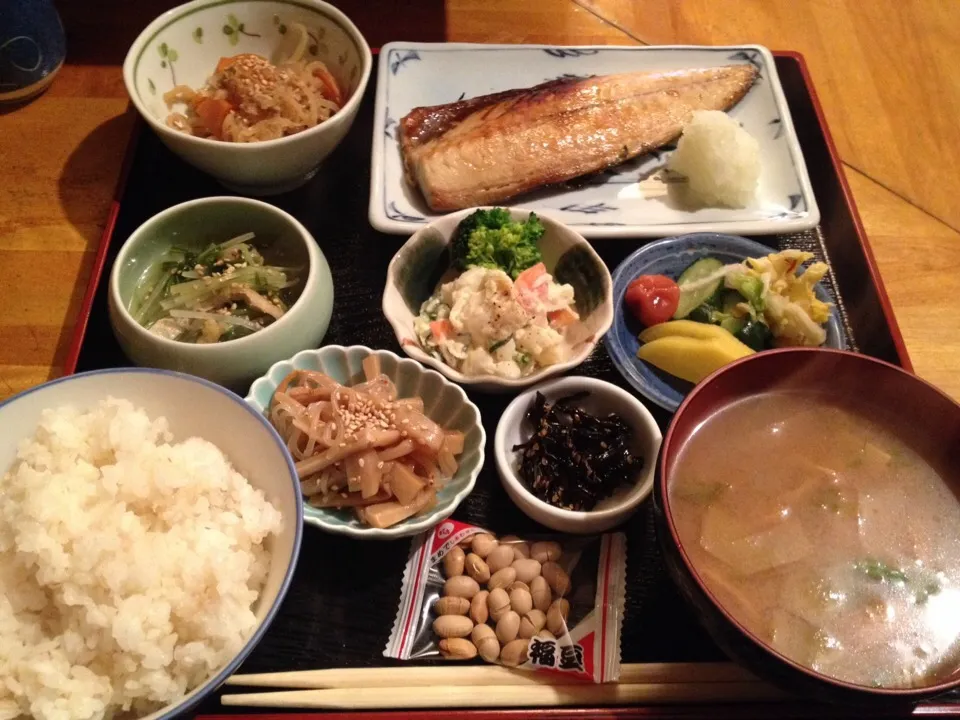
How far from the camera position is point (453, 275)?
215 cm

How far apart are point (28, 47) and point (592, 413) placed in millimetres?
2240

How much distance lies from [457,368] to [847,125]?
1.88m

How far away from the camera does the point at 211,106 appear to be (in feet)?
7.25

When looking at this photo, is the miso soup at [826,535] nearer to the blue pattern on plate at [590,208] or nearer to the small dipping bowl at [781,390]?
the small dipping bowl at [781,390]

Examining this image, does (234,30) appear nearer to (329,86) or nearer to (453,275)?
(329,86)

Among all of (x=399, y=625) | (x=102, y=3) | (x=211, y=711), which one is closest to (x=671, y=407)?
(x=399, y=625)

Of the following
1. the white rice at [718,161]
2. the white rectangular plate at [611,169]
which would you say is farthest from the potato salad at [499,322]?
the white rice at [718,161]

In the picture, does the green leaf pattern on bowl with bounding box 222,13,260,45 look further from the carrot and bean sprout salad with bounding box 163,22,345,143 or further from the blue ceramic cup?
the blue ceramic cup

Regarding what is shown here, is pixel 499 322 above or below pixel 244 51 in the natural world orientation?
below

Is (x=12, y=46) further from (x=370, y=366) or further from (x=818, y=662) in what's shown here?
(x=818, y=662)

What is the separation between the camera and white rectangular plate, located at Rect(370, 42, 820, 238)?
2.24 metres

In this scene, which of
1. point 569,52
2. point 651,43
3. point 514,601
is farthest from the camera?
point 651,43

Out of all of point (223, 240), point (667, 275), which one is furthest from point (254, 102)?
point (667, 275)

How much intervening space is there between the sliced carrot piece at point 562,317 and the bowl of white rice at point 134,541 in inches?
34.1
